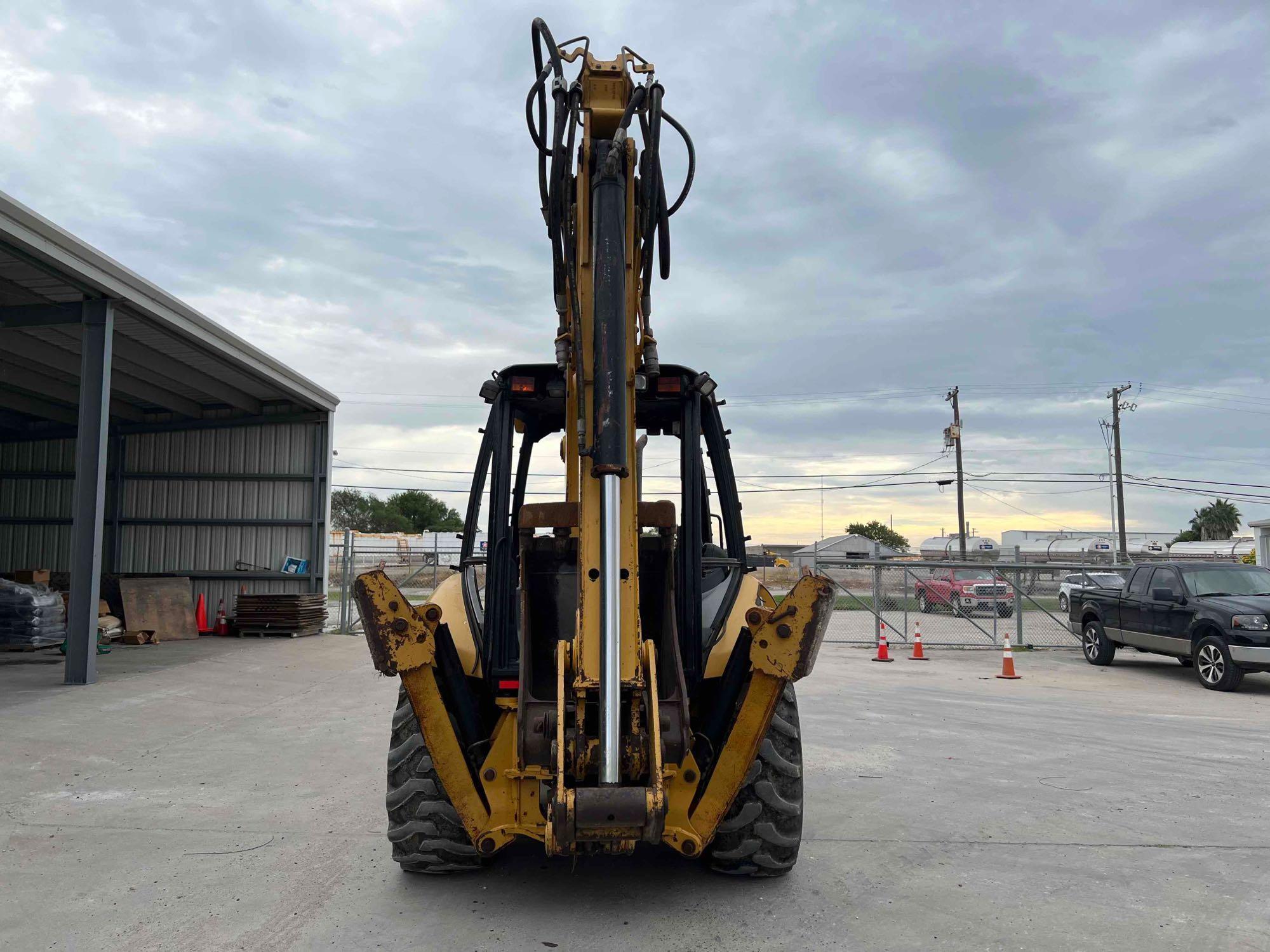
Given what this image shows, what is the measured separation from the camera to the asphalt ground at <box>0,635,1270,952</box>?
A: 415 cm

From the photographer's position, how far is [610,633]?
12.5 feet

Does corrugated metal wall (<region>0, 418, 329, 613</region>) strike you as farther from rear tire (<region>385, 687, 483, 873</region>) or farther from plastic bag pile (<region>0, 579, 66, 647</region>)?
rear tire (<region>385, 687, 483, 873</region>)

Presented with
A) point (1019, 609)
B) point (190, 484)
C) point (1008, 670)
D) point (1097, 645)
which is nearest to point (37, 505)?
point (190, 484)

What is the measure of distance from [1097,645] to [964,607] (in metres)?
3.37

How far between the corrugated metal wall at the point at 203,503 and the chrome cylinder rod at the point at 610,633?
17777 millimetres

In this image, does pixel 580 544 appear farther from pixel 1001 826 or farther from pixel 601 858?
pixel 1001 826

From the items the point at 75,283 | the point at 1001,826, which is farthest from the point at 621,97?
the point at 75,283

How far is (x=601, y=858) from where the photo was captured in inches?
200

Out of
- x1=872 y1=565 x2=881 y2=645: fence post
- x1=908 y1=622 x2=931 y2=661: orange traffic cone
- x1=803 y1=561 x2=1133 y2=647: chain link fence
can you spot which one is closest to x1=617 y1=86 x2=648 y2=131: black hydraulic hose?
x1=803 y1=561 x2=1133 y2=647: chain link fence

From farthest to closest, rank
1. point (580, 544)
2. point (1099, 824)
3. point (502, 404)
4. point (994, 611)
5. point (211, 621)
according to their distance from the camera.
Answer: point (211, 621) < point (994, 611) < point (1099, 824) < point (502, 404) < point (580, 544)

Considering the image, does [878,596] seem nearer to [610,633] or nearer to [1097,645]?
[1097,645]

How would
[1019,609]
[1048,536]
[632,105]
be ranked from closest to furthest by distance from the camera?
1. [632,105]
2. [1019,609]
3. [1048,536]

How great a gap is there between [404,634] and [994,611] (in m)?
15.8

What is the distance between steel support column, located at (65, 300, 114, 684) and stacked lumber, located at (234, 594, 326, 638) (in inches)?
258
